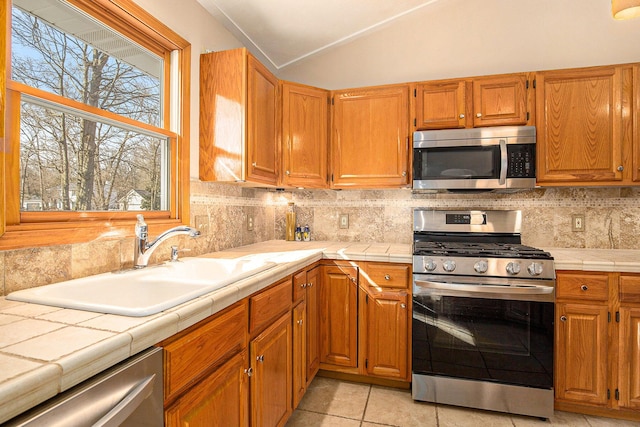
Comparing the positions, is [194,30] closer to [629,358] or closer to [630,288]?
[630,288]

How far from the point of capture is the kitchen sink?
0.94 m

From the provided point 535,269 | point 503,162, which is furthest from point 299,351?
point 503,162

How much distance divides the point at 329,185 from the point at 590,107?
1808 mm

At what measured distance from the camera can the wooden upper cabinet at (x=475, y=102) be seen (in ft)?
7.39

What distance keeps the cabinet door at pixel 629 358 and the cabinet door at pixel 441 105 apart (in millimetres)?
1483

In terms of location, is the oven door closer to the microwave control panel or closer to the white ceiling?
the microwave control panel

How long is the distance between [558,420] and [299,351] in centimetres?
156

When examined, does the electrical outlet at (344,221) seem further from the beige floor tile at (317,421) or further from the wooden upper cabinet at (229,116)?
the beige floor tile at (317,421)

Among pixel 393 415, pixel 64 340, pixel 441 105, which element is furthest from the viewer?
pixel 441 105

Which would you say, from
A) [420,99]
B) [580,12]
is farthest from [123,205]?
[580,12]

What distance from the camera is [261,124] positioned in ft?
7.20

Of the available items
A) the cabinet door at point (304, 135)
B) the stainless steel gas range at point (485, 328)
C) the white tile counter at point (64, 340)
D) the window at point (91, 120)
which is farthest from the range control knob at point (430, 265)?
the window at point (91, 120)

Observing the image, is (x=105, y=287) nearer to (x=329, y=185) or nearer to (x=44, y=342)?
(x=44, y=342)

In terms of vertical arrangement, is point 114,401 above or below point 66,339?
below
